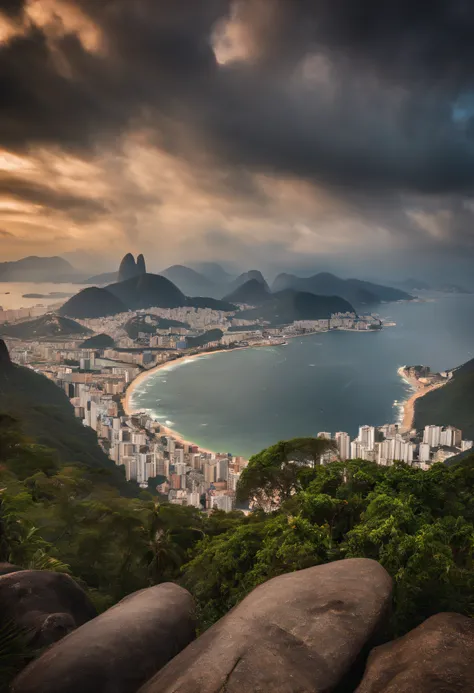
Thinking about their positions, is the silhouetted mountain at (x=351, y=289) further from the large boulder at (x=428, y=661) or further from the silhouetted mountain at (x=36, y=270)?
the large boulder at (x=428, y=661)

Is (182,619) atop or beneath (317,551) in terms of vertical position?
beneath

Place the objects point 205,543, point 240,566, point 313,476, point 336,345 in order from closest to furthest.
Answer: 1. point 240,566
2. point 205,543
3. point 313,476
4. point 336,345

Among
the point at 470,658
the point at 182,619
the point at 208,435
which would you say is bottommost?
the point at 208,435

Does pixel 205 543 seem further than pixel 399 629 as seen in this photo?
Yes

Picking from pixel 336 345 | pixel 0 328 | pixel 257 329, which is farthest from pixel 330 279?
pixel 0 328

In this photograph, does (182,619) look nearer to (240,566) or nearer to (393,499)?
(240,566)

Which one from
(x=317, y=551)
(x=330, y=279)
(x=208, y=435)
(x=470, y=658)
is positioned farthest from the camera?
(x=330, y=279)

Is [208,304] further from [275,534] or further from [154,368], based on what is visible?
[275,534]
